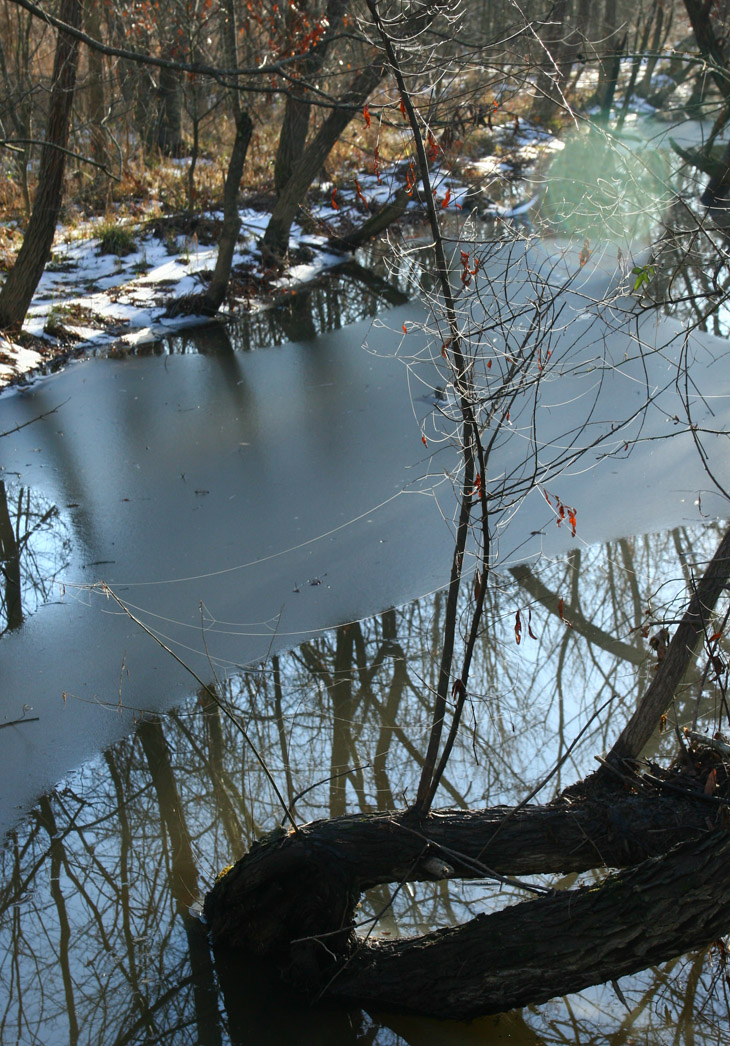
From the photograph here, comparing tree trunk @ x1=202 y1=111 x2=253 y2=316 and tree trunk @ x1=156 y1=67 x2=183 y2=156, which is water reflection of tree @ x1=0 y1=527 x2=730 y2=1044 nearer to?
tree trunk @ x1=202 y1=111 x2=253 y2=316

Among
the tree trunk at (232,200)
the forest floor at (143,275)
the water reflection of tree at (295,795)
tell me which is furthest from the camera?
the tree trunk at (232,200)

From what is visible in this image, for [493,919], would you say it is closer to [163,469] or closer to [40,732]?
[40,732]

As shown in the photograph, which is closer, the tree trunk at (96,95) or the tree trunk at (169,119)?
the tree trunk at (96,95)

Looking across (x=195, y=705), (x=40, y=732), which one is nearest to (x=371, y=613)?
(x=195, y=705)

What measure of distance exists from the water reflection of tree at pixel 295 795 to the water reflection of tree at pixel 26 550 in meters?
1.21

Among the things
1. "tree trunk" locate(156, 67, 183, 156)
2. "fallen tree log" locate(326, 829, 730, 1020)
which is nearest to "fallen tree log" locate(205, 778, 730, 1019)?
"fallen tree log" locate(326, 829, 730, 1020)

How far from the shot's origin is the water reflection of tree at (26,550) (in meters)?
4.31

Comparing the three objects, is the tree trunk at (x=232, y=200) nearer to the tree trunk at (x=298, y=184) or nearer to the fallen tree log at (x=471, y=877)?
the tree trunk at (x=298, y=184)

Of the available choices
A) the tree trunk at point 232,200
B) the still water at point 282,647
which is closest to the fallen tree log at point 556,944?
the still water at point 282,647

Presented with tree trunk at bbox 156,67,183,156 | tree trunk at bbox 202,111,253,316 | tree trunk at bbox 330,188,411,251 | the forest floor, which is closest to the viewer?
the forest floor

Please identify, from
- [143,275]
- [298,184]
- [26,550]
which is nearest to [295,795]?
[26,550]

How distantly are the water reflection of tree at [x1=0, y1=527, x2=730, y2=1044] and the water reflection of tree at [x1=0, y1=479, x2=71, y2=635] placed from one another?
121 cm

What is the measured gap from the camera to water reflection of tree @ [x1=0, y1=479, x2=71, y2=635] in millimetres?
4312

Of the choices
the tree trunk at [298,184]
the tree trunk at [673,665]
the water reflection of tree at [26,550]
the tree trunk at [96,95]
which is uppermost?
the tree trunk at [96,95]
